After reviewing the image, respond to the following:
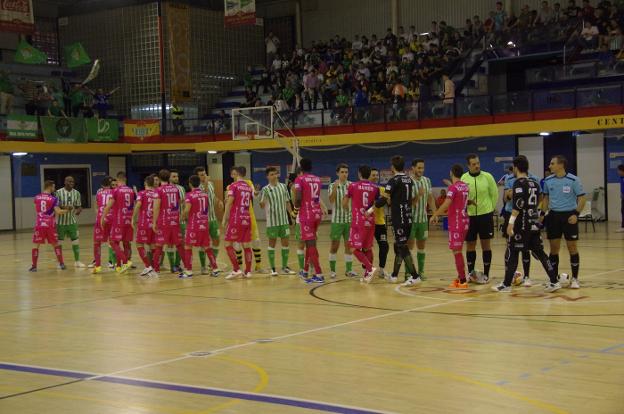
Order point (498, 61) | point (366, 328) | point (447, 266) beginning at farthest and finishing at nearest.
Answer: point (498, 61) < point (447, 266) < point (366, 328)

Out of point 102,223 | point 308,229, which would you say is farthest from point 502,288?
point 102,223

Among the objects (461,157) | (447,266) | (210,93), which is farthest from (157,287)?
(210,93)

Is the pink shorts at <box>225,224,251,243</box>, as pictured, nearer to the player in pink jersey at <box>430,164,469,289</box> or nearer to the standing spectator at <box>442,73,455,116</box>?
the player in pink jersey at <box>430,164,469,289</box>

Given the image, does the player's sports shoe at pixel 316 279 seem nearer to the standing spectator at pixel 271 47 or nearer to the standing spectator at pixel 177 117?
the standing spectator at pixel 177 117

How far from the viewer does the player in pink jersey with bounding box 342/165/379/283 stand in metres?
13.9

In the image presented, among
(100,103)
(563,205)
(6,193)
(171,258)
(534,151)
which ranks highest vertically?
(100,103)

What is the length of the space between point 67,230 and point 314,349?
38.7ft

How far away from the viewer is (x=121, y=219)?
54.9ft

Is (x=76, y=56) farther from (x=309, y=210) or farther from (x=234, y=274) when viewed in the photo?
(x=309, y=210)

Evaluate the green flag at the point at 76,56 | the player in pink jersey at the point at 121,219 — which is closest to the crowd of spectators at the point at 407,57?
the green flag at the point at 76,56

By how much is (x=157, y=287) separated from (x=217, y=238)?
265cm

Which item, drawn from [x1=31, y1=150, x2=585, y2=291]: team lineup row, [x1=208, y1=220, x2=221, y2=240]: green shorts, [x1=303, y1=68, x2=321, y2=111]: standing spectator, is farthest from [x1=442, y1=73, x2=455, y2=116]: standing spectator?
[x1=208, y1=220, x2=221, y2=240]: green shorts

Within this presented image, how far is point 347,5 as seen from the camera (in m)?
39.3

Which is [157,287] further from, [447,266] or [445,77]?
[445,77]
